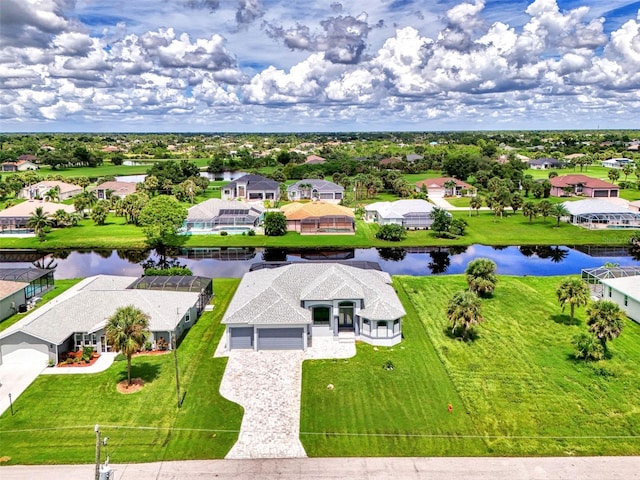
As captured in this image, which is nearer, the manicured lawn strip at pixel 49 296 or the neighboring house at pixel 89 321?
the neighboring house at pixel 89 321

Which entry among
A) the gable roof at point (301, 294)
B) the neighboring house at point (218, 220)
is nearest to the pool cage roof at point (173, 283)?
the gable roof at point (301, 294)

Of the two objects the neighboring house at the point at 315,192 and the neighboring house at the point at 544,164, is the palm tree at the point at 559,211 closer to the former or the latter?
the neighboring house at the point at 315,192

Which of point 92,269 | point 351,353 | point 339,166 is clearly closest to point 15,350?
point 351,353

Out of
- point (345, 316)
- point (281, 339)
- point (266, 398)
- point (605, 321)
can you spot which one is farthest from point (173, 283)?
point (605, 321)

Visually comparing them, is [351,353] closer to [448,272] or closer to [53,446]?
[53,446]

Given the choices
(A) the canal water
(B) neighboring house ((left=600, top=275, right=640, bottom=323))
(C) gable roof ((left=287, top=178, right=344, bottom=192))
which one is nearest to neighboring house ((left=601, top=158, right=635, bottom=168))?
(C) gable roof ((left=287, top=178, right=344, bottom=192))

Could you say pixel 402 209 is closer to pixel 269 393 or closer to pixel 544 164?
pixel 269 393
